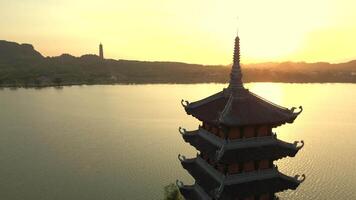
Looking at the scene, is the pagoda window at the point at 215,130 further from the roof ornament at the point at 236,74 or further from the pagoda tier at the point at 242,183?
the roof ornament at the point at 236,74

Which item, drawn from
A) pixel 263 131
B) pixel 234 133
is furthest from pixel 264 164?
pixel 234 133

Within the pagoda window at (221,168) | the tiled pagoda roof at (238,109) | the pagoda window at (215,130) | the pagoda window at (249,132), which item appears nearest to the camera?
the tiled pagoda roof at (238,109)

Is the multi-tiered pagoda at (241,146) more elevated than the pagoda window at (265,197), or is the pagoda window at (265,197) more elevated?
the multi-tiered pagoda at (241,146)

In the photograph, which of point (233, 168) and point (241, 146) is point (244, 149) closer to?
point (241, 146)

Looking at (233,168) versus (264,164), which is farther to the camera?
(264,164)

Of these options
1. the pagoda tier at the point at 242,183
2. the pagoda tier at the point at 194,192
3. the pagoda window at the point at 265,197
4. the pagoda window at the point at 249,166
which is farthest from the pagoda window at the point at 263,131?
the pagoda tier at the point at 194,192

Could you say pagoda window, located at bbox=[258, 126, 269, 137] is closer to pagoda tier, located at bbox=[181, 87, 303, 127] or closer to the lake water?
pagoda tier, located at bbox=[181, 87, 303, 127]

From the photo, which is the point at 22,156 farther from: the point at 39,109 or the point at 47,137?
the point at 39,109
